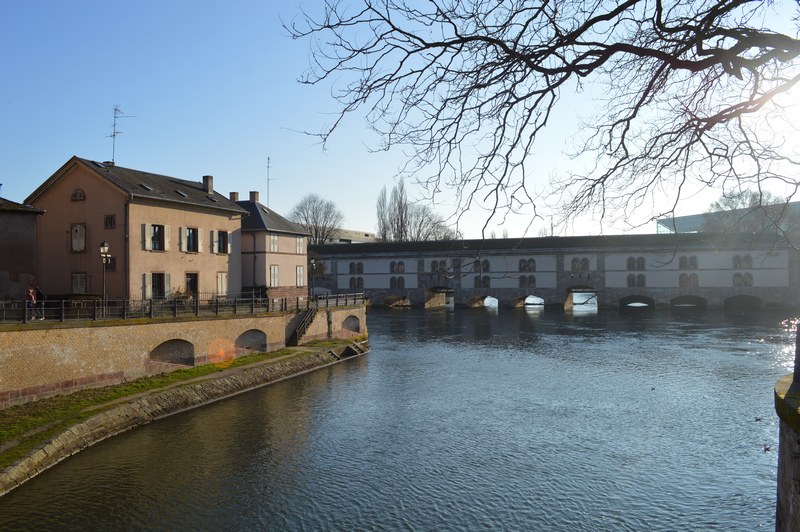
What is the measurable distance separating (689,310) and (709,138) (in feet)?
197

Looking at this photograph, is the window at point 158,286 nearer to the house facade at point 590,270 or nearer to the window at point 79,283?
the window at point 79,283

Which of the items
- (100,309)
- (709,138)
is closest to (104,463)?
(100,309)

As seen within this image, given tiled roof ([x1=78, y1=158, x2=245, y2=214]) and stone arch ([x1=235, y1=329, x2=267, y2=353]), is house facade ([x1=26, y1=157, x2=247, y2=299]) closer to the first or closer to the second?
tiled roof ([x1=78, y1=158, x2=245, y2=214])

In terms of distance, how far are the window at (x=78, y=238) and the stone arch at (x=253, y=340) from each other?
825 cm

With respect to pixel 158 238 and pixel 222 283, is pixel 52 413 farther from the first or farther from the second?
pixel 222 283

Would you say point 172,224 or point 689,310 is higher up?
point 172,224

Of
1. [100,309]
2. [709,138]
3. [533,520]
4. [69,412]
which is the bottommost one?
[533,520]

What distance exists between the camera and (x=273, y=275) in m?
35.9

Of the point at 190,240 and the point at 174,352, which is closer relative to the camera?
the point at 174,352

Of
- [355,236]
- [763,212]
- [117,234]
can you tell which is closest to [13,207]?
[117,234]

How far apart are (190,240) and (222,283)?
10.6 ft

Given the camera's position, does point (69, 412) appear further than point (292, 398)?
No

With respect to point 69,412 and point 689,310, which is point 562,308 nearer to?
point 689,310

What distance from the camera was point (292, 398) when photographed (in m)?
22.1
